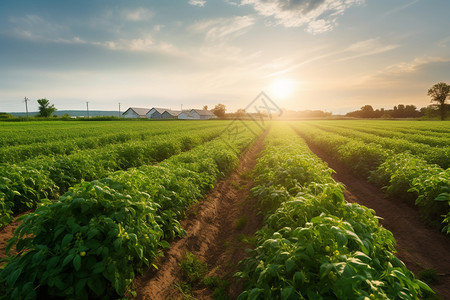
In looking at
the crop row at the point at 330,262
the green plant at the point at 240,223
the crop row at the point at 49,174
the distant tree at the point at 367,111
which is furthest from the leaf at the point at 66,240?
the distant tree at the point at 367,111

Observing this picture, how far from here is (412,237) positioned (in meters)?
5.50

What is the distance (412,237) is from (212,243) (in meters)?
4.80

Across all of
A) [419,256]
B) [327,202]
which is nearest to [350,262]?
[327,202]

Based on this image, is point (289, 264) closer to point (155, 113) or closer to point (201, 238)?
point (201, 238)

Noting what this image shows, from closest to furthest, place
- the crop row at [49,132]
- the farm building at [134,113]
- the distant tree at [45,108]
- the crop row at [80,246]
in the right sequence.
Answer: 1. the crop row at [80,246]
2. the crop row at [49,132]
3. the distant tree at [45,108]
4. the farm building at [134,113]

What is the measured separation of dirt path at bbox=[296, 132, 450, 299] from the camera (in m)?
4.38

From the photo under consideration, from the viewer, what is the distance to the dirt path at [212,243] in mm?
3768

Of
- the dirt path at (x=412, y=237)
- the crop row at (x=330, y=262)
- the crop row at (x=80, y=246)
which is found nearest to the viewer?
the crop row at (x=330, y=262)

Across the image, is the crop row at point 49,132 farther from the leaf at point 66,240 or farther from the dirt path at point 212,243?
the leaf at point 66,240

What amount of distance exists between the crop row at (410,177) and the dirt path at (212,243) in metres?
4.13

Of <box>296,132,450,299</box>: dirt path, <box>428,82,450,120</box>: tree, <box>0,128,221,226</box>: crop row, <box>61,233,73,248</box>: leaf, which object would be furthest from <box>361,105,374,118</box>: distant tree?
<box>61,233,73,248</box>: leaf

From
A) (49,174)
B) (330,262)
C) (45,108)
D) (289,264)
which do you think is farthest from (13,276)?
(45,108)

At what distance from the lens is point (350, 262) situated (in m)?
1.90

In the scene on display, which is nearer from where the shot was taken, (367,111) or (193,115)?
(193,115)
